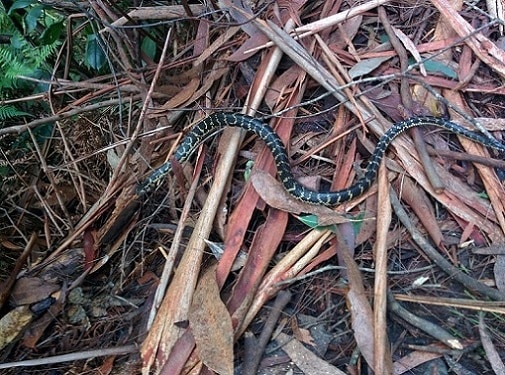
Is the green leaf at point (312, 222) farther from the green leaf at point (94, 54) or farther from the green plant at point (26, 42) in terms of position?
the green plant at point (26, 42)

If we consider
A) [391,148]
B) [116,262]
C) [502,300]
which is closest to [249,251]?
[116,262]

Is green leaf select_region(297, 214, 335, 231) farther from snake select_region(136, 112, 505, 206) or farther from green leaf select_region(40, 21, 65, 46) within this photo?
green leaf select_region(40, 21, 65, 46)

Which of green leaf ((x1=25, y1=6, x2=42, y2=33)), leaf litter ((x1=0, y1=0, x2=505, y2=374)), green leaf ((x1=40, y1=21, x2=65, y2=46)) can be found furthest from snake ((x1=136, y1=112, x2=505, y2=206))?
green leaf ((x1=25, y1=6, x2=42, y2=33))

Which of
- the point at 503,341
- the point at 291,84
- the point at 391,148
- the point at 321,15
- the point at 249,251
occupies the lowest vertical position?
the point at 503,341

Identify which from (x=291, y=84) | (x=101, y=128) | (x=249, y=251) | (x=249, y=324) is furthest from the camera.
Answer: (x=101, y=128)

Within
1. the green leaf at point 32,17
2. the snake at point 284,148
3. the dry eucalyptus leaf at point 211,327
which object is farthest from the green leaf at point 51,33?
the dry eucalyptus leaf at point 211,327

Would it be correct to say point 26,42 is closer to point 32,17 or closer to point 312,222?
point 32,17

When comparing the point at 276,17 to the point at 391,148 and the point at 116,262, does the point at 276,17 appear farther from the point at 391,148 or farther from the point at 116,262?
the point at 116,262
